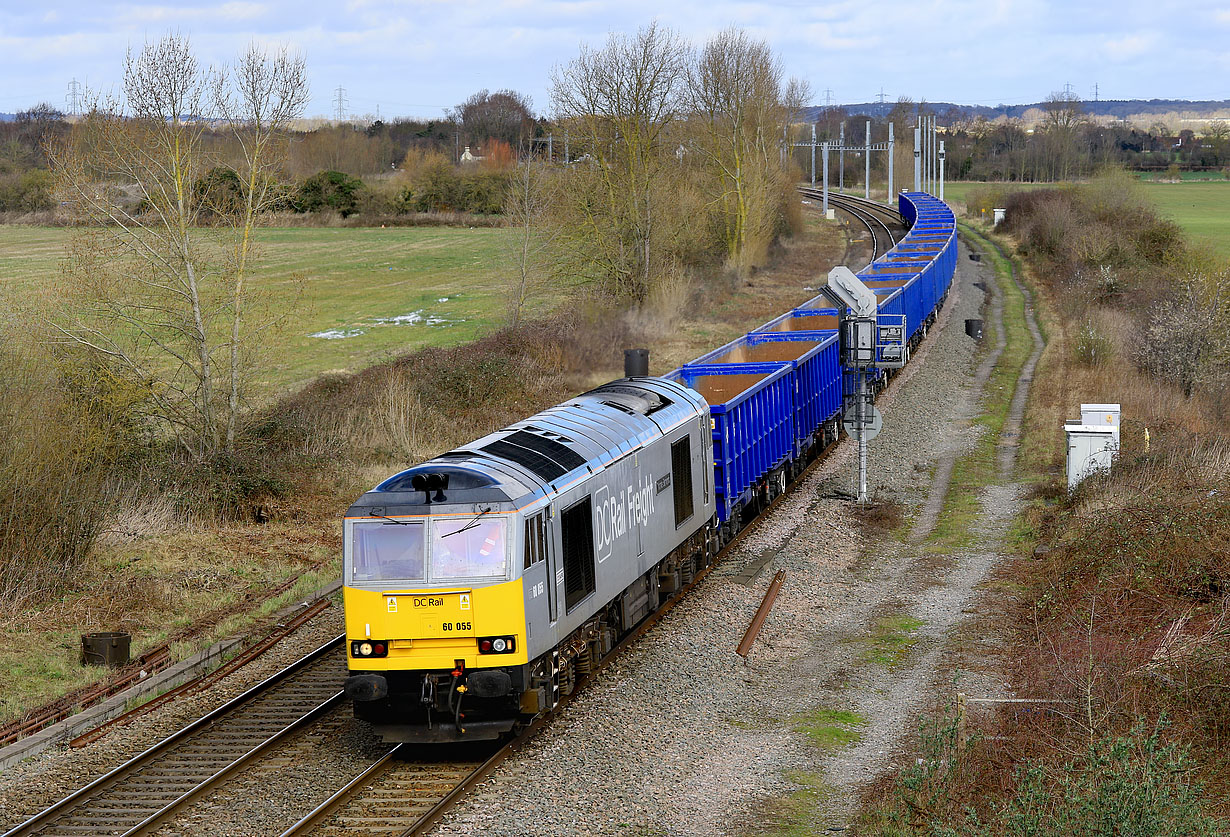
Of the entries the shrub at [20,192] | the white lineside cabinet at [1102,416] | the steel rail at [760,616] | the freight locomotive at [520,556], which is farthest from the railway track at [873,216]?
the freight locomotive at [520,556]

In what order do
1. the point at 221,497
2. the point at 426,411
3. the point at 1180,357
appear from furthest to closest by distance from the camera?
the point at 1180,357 < the point at 426,411 < the point at 221,497

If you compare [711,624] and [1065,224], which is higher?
[1065,224]

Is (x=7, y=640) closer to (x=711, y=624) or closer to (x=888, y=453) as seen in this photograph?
(x=711, y=624)

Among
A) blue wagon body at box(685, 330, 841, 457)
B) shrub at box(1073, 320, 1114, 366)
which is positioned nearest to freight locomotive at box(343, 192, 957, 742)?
blue wagon body at box(685, 330, 841, 457)

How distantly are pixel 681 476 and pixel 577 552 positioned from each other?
428 cm

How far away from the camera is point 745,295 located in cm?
5331

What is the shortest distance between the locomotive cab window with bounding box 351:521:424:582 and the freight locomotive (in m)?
0.01

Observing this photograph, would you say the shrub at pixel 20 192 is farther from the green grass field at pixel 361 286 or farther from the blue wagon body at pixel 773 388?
the blue wagon body at pixel 773 388

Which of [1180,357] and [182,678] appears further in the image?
[1180,357]

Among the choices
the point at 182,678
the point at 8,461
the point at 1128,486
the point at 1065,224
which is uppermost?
A: the point at 1065,224

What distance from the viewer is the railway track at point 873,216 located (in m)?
70.1

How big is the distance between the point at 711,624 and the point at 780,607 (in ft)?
4.62

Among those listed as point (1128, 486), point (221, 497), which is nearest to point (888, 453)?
point (1128, 486)

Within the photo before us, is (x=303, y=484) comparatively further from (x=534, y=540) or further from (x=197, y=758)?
(x=534, y=540)
